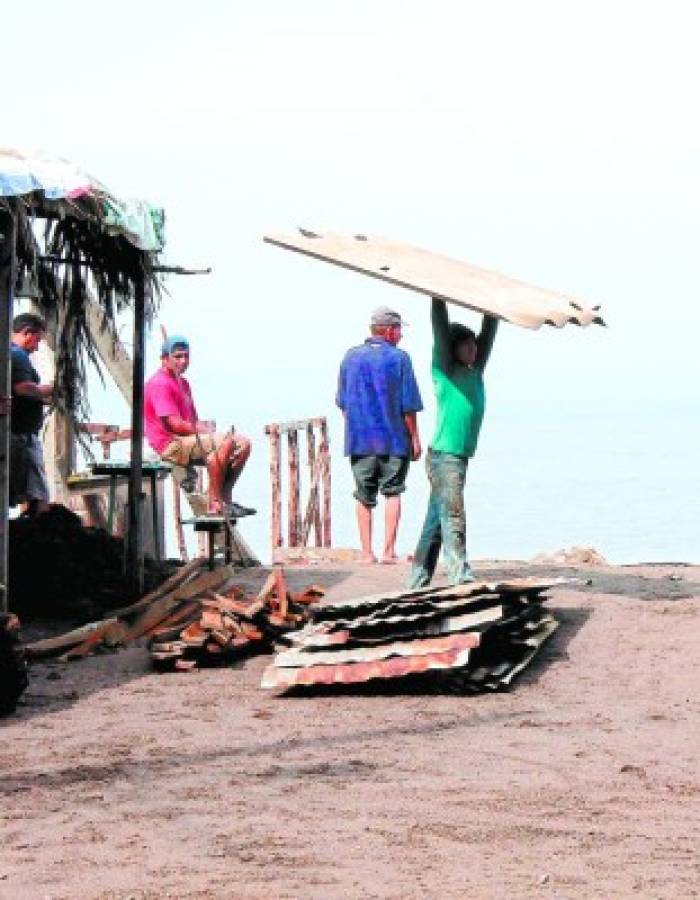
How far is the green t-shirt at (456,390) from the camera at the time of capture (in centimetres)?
1268

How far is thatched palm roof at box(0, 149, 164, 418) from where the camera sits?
37.0 ft

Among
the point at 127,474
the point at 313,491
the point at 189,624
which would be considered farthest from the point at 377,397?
the point at 313,491

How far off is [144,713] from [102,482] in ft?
22.9

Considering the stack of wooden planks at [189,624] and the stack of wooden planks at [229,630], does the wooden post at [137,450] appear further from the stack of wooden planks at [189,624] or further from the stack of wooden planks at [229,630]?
the stack of wooden planks at [229,630]

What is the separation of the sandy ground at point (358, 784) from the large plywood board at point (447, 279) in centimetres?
205

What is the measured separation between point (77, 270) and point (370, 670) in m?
4.39

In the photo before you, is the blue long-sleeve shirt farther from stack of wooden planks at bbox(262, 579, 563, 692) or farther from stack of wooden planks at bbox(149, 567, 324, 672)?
stack of wooden planks at bbox(262, 579, 563, 692)

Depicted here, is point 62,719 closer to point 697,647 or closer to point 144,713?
point 144,713

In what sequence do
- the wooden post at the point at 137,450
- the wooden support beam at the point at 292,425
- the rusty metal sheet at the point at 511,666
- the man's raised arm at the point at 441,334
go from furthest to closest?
the wooden support beam at the point at 292,425 < the wooden post at the point at 137,450 < the man's raised arm at the point at 441,334 < the rusty metal sheet at the point at 511,666

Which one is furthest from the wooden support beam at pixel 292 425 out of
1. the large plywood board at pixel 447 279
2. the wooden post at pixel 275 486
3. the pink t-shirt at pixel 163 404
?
the large plywood board at pixel 447 279

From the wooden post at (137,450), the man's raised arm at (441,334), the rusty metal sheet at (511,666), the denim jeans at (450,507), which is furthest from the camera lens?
the wooden post at (137,450)

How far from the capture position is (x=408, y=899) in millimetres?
6605

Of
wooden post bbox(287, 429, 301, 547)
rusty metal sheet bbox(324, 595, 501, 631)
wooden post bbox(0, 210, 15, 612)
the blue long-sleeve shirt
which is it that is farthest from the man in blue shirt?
wooden post bbox(0, 210, 15, 612)

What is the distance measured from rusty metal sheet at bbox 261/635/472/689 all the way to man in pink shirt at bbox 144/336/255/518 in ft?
17.0
